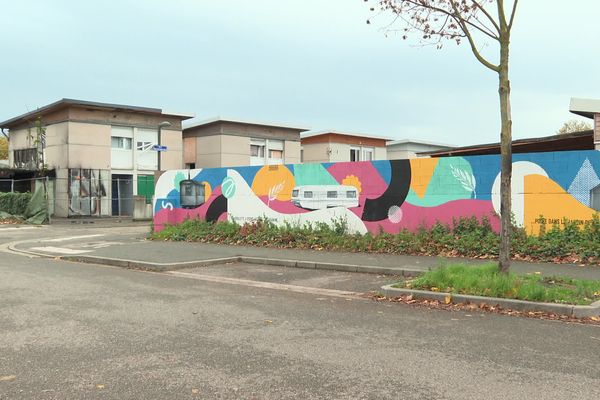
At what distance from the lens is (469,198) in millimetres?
13250

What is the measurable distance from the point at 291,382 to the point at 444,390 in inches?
49.1

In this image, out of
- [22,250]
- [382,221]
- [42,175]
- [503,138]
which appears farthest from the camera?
[42,175]

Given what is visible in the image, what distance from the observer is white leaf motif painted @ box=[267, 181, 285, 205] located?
17.0m

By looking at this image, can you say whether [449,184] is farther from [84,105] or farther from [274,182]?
[84,105]

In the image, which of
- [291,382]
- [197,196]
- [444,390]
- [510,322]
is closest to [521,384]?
[444,390]

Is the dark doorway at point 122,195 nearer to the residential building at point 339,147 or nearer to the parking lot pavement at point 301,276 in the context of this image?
the residential building at point 339,147

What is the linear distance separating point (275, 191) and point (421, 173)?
196 inches

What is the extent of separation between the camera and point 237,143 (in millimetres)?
41750

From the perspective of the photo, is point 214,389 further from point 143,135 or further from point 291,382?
point 143,135

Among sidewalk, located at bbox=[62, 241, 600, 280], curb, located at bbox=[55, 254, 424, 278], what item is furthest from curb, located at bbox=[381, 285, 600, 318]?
curb, located at bbox=[55, 254, 424, 278]

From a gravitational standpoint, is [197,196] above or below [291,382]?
above

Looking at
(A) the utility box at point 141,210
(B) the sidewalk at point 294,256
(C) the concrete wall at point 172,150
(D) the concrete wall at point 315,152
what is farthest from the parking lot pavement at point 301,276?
(D) the concrete wall at point 315,152

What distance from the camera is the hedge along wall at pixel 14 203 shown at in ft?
103

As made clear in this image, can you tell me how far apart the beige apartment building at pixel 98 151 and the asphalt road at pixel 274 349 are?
27.2m
